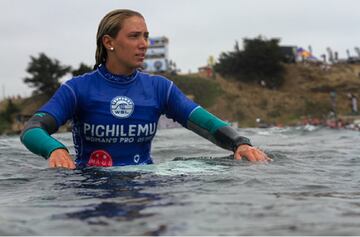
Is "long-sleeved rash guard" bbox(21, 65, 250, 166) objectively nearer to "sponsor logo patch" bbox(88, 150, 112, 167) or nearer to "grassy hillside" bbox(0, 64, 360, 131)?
"sponsor logo patch" bbox(88, 150, 112, 167)

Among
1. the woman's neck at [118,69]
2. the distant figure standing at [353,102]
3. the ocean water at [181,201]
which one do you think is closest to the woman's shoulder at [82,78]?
the woman's neck at [118,69]

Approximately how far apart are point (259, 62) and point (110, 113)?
202ft

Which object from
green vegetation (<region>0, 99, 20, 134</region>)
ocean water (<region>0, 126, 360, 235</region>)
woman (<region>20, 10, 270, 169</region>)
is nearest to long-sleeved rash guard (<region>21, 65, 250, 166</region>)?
woman (<region>20, 10, 270, 169</region>)

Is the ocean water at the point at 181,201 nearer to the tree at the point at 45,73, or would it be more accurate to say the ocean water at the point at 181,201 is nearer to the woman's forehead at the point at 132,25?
the woman's forehead at the point at 132,25

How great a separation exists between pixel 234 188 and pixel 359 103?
61.1 meters

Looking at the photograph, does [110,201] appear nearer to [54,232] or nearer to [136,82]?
A: [54,232]

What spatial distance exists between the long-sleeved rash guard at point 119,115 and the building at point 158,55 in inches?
2232

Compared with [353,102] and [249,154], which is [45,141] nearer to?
[249,154]

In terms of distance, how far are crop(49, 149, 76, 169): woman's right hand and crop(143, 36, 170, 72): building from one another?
189ft

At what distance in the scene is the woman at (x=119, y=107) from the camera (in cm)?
483

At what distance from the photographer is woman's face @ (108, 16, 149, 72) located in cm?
485

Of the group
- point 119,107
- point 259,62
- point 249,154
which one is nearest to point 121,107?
point 119,107

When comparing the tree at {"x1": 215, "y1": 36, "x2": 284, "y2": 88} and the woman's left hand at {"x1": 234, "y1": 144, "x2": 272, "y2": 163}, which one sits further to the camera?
the tree at {"x1": 215, "y1": 36, "x2": 284, "y2": 88}

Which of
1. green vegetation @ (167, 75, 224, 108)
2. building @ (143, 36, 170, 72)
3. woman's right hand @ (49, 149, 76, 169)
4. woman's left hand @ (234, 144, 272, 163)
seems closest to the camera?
woman's right hand @ (49, 149, 76, 169)
